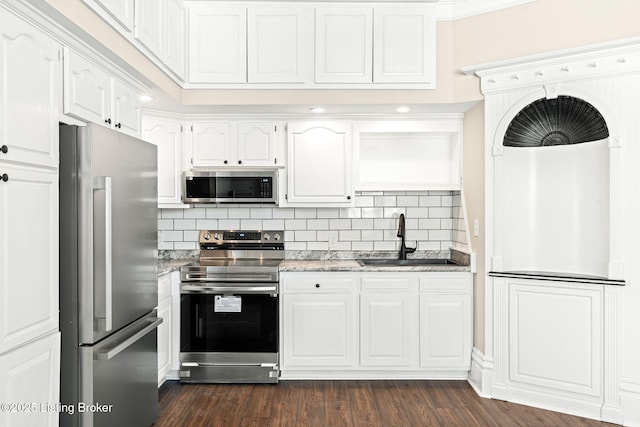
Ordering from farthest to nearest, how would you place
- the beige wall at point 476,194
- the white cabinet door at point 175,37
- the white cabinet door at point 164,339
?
the beige wall at point 476,194 < the white cabinet door at point 164,339 < the white cabinet door at point 175,37

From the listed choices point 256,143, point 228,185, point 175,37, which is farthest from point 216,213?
point 175,37

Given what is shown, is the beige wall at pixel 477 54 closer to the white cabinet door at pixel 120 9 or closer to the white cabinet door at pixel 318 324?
the white cabinet door at pixel 120 9

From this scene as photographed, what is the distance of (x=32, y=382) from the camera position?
1761 millimetres

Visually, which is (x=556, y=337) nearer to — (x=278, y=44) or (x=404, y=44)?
(x=404, y=44)

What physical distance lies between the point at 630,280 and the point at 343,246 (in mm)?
2164

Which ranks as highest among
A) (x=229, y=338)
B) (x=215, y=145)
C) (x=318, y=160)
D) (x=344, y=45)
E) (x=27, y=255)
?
(x=344, y=45)

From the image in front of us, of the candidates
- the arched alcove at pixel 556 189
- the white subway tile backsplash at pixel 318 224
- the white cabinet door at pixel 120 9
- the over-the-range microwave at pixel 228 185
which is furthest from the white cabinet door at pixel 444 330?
the white cabinet door at pixel 120 9

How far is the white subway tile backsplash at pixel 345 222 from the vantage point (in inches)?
162

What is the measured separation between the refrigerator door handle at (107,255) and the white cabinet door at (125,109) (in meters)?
0.65

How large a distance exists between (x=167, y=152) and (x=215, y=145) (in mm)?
392

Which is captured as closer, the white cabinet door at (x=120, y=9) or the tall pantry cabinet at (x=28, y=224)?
the tall pantry cabinet at (x=28, y=224)

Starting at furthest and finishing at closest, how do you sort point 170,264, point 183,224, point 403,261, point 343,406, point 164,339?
point 183,224
point 403,261
point 170,264
point 164,339
point 343,406

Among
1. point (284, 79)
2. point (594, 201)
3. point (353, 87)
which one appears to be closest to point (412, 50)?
point (353, 87)

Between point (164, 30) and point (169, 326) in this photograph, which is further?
point (169, 326)
